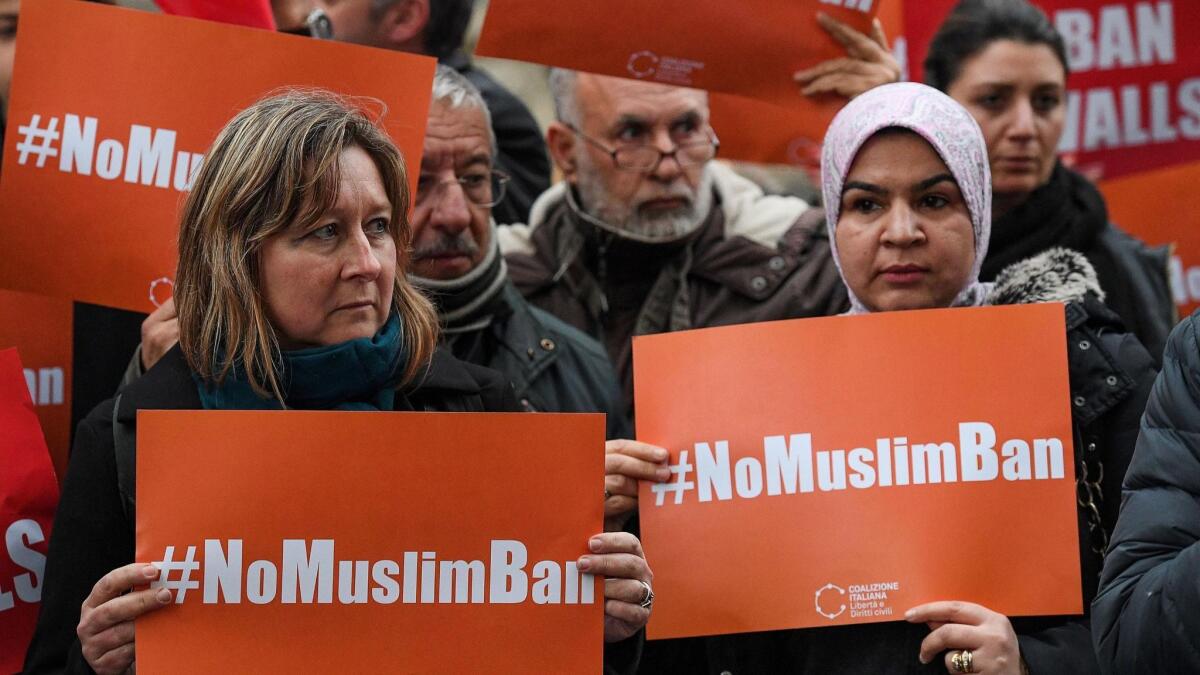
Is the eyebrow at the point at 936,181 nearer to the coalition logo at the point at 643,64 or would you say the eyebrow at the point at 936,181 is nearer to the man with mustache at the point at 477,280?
the coalition logo at the point at 643,64

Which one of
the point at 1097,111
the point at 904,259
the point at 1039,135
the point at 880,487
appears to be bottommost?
the point at 880,487

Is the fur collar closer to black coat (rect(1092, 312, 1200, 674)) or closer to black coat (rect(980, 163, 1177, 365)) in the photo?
black coat (rect(1092, 312, 1200, 674))

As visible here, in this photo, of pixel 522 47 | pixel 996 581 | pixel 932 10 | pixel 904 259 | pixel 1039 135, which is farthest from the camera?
pixel 932 10

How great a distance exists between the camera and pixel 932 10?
6027mm

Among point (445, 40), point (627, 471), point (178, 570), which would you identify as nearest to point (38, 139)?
point (178, 570)

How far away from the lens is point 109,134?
4.07 m

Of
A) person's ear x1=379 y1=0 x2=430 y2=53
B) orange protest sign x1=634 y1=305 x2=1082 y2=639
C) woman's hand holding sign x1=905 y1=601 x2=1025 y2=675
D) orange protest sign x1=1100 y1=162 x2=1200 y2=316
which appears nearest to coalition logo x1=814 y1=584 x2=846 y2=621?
orange protest sign x1=634 y1=305 x2=1082 y2=639

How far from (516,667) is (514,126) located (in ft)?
10.9

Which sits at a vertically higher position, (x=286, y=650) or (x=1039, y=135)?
(x=1039, y=135)

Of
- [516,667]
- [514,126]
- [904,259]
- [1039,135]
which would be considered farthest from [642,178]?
[516,667]

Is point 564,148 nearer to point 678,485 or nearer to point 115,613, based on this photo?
point 678,485

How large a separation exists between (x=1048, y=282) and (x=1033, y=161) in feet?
5.52

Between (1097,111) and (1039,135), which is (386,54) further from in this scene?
(1097,111)

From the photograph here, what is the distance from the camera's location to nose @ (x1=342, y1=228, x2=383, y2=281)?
128 inches
